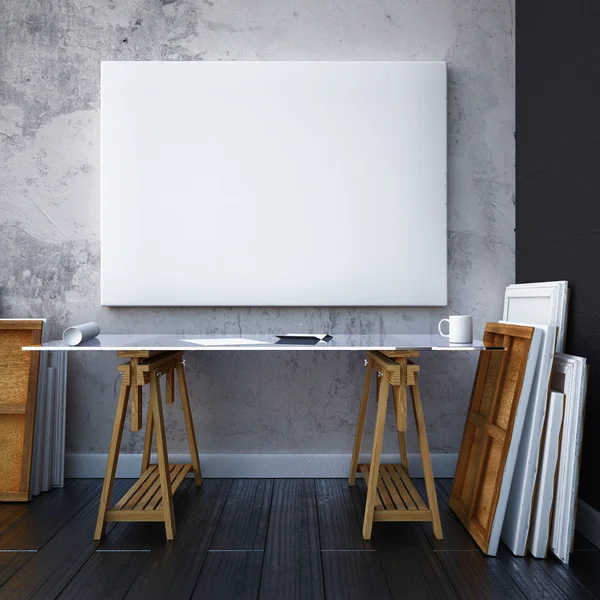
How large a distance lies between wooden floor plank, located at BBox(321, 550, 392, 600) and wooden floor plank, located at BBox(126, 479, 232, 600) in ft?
1.58

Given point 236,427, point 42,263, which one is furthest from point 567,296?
point 42,263

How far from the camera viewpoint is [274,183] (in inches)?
122

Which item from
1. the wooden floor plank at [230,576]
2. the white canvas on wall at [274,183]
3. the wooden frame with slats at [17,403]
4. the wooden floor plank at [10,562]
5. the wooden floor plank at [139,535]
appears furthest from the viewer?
the white canvas on wall at [274,183]

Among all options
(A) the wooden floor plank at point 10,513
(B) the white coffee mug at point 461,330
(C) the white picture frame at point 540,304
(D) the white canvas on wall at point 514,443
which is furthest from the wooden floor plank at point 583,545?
(A) the wooden floor plank at point 10,513

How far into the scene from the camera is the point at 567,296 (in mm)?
2543

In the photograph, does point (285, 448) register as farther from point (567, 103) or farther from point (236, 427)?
point (567, 103)

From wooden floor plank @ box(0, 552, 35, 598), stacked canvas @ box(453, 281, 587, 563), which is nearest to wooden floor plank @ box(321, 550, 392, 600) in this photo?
stacked canvas @ box(453, 281, 587, 563)

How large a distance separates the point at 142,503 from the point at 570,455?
69.7 inches

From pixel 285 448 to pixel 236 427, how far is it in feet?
0.97

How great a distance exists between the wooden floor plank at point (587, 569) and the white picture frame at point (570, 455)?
59mm

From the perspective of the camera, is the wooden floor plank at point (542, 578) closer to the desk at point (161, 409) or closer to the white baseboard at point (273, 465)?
the desk at point (161, 409)

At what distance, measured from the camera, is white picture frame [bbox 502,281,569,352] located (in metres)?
2.53

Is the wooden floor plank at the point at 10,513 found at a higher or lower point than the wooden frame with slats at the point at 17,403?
lower

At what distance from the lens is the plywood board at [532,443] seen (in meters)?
2.23
